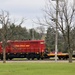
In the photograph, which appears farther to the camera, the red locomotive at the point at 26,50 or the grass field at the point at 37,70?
the red locomotive at the point at 26,50

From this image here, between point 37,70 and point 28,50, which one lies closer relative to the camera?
point 37,70

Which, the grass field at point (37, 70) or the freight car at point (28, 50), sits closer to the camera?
the grass field at point (37, 70)

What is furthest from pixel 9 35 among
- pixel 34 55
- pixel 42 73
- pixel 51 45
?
pixel 51 45

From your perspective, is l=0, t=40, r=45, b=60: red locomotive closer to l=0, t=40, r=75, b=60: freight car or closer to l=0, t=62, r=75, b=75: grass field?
l=0, t=40, r=75, b=60: freight car

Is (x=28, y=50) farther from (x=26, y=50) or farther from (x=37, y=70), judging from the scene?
(x=37, y=70)

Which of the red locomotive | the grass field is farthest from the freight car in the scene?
the grass field

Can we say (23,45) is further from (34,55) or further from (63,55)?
(63,55)

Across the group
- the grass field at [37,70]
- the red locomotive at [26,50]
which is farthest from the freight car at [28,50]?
the grass field at [37,70]

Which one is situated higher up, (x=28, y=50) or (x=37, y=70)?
(x=28, y=50)

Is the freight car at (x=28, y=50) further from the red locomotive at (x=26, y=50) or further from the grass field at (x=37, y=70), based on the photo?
the grass field at (x=37, y=70)

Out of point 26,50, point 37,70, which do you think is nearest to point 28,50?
point 26,50

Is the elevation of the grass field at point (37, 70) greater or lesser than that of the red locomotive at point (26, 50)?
lesser

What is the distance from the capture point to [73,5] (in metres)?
32.7

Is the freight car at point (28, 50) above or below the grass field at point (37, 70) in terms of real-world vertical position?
above
